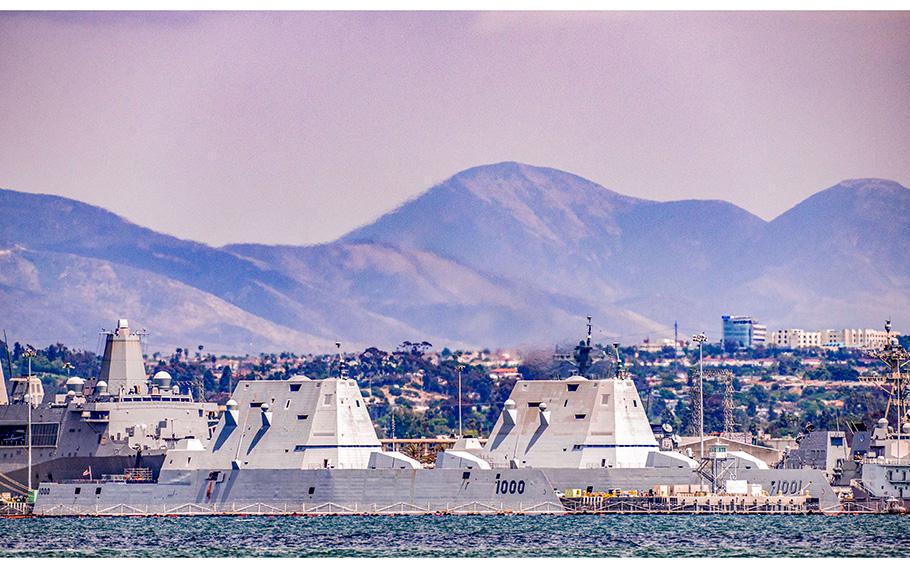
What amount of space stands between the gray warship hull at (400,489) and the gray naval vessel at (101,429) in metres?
3.04

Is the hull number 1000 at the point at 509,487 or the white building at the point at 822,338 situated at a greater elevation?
the white building at the point at 822,338

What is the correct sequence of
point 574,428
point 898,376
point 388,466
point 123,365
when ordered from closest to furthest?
1. point 388,466
2. point 574,428
3. point 898,376
4. point 123,365

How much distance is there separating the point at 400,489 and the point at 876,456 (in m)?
17.2

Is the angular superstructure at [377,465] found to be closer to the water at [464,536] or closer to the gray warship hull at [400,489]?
the gray warship hull at [400,489]

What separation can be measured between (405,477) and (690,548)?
1387 cm

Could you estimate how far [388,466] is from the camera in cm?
6094

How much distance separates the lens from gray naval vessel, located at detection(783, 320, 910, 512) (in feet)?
206

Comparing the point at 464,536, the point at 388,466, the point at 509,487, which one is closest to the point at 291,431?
the point at 388,466

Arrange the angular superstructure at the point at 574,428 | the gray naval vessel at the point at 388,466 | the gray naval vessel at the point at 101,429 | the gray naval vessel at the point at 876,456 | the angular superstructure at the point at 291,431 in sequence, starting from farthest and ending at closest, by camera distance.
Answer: the gray naval vessel at the point at 101,429
the gray naval vessel at the point at 876,456
the angular superstructure at the point at 574,428
the angular superstructure at the point at 291,431
the gray naval vessel at the point at 388,466

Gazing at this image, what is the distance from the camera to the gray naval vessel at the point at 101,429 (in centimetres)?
6569

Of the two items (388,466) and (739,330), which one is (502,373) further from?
(388,466)

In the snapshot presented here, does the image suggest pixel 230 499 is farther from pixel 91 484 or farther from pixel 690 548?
pixel 690 548

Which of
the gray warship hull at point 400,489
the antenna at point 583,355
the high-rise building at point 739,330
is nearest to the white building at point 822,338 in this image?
the high-rise building at point 739,330

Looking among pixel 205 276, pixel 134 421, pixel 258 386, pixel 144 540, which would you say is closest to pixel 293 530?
pixel 144 540
